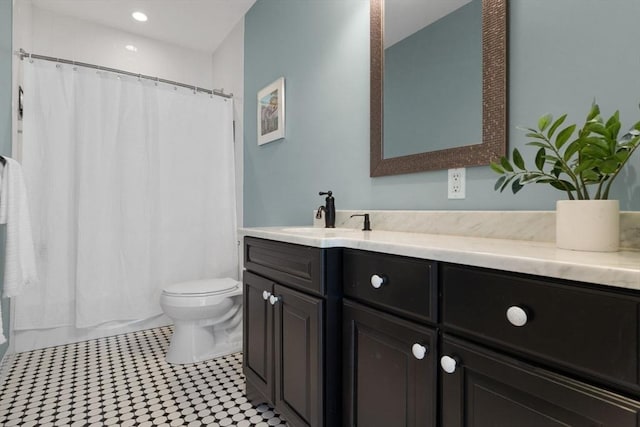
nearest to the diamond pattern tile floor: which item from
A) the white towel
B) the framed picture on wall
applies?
the white towel

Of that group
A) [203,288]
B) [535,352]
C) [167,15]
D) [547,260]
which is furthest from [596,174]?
[167,15]

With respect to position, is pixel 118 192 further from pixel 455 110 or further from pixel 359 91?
pixel 455 110

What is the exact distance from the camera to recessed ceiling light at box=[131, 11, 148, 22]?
8.87 feet

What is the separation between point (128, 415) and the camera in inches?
59.8

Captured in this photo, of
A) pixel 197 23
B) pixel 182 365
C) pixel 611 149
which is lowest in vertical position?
pixel 182 365

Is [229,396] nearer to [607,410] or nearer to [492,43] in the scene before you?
[607,410]

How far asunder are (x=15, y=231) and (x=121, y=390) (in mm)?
949

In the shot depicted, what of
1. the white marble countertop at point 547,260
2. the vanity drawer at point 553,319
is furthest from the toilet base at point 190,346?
the vanity drawer at point 553,319

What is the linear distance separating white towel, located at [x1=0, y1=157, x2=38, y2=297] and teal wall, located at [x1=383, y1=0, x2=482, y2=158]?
5.90 feet

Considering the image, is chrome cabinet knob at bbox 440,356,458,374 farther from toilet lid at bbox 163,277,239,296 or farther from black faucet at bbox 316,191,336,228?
toilet lid at bbox 163,277,239,296

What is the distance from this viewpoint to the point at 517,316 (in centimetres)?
66

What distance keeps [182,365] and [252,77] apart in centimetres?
212

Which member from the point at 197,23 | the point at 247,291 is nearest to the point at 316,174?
the point at 247,291

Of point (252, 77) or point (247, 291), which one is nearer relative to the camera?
point (247, 291)
